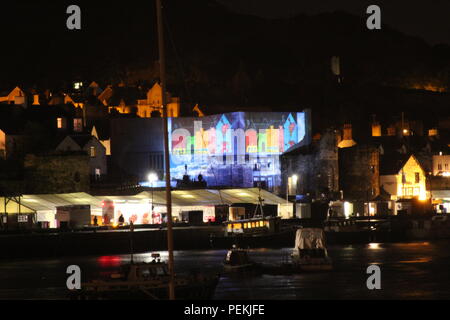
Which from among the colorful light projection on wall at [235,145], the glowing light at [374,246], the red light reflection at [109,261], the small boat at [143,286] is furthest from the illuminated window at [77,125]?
the small boat at [143,286]

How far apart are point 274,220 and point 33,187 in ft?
48.8

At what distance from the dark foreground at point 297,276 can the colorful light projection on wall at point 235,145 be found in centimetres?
Result: 1503

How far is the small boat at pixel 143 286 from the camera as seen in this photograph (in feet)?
106

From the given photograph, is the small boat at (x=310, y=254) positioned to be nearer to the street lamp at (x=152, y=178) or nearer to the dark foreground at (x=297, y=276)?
the dark foreground at (x=297, y=276)

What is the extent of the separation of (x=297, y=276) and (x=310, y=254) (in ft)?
5.47

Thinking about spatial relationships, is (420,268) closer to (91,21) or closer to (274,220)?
(274,220)

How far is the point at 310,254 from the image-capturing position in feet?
151

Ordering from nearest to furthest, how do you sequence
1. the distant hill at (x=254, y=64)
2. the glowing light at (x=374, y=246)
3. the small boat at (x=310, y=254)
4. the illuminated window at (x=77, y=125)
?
the small boat at (x=310, y=254) < the glowing light at (x=374, y=246) < the illuminated window at (x=77, y=125) < the distant hill at (x=254, y=64)

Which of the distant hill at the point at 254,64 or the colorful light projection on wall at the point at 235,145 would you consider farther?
the distant hill at the point at 254,64

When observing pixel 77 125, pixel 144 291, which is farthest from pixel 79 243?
pixel 144 291

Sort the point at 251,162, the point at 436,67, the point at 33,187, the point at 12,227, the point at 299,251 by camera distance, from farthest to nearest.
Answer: the point at 436,67 < the point at 251,162 < the point at 33,187 < the point at 12,227 < the point at 299,251
